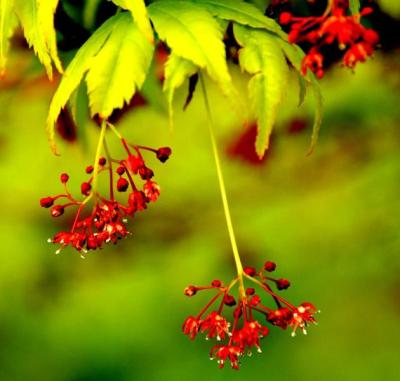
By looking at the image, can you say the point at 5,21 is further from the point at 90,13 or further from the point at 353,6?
the point at 353,6

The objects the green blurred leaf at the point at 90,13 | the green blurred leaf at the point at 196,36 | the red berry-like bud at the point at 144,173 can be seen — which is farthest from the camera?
the green blurred leaf at the point at 90,13

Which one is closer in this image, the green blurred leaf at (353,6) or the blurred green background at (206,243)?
the green blurred leaf at (353,6)

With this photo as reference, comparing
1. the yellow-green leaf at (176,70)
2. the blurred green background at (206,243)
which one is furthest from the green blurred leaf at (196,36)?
Result: the blurred green background at (206,243)

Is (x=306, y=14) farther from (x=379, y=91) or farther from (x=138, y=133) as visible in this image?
(x=138, y=133)

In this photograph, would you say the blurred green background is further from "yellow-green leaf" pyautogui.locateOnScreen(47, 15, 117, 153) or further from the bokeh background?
"yellow-green leaf" pyautogui.locateOnScreen(47, 15, 117, 153)

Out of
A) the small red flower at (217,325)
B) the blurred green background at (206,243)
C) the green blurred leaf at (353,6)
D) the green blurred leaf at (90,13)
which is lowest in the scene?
the blurred green background at (206,243)

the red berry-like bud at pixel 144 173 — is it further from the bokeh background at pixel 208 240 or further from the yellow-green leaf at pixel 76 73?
the bokeh background at pixel 208 240

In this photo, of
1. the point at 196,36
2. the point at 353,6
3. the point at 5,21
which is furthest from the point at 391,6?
the point at 5,21
